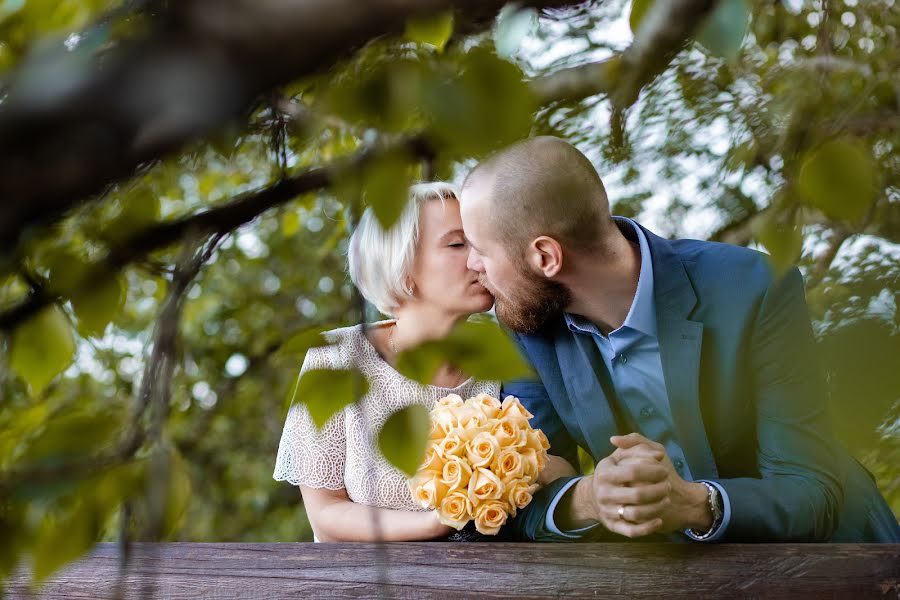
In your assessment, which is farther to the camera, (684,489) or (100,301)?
(684,489)

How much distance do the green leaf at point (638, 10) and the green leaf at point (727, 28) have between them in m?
0.08

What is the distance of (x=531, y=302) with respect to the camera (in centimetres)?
206

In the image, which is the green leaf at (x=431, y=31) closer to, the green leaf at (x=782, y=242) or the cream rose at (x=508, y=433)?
the green leaf at (x=782, y=242)

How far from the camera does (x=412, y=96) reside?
45cm

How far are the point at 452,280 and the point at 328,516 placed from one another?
0.62 meters

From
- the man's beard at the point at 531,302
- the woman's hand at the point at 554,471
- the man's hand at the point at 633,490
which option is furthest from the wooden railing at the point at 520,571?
the man's beard at the point at 531,302

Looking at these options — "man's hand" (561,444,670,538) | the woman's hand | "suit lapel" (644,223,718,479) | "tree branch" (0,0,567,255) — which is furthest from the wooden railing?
"tree branch" (0,0,567,255)

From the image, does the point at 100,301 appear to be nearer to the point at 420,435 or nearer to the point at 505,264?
the point at 420,435

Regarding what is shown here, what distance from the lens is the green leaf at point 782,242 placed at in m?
0.65

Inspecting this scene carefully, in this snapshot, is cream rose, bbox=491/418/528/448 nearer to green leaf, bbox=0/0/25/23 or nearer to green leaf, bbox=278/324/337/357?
green leaf, bbox=278/324/337/357

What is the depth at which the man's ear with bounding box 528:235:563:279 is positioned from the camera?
2.03 metres

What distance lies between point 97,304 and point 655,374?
1593 mm

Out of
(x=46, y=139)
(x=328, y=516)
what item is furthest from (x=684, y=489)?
(x=46, y=139)

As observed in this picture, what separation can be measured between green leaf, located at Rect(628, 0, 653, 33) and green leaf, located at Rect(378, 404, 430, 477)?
289 mm
